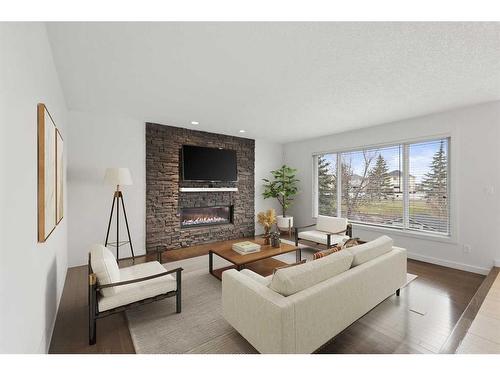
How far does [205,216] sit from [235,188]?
3.27ft

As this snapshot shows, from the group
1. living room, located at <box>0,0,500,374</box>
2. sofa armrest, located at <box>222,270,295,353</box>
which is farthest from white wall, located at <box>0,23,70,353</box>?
sofa armrest, located at <box>222,270,295,353</box>

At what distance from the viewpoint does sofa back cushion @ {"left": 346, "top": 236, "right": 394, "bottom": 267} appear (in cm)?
219

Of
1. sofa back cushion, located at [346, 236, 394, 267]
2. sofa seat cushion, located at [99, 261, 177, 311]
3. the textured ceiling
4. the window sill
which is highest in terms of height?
the textured ceiling

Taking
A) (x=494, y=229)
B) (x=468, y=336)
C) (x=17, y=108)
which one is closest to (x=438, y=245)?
(x=494, y=229)

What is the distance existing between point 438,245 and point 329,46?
385 cm

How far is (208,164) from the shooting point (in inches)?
202

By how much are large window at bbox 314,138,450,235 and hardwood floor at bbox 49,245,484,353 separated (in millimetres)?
1337

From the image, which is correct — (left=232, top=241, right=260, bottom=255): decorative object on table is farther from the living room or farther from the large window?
the large window

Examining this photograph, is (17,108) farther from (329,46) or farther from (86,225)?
(86,225)

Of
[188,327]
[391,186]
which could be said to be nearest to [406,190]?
[391,186]

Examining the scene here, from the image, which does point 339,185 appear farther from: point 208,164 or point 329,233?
point 208,164

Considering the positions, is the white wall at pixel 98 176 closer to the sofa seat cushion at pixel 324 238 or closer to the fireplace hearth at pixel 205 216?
the fireplace hearth at pixel 205 216

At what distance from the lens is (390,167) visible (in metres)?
4.59

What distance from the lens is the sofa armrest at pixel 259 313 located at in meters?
1.48
